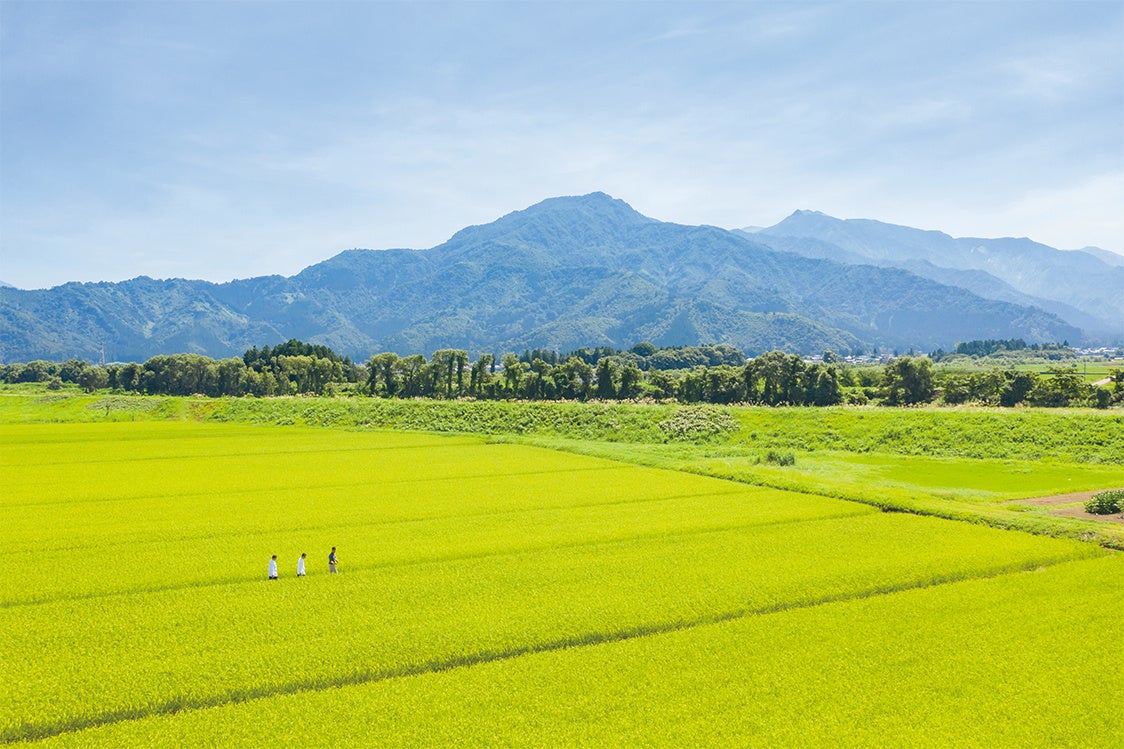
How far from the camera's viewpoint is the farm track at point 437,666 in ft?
57.4

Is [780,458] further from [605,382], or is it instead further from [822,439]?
[605,382]

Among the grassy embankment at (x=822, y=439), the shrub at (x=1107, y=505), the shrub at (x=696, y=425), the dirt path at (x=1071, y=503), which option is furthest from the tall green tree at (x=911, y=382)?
the shrub at (x=1107, y=505)

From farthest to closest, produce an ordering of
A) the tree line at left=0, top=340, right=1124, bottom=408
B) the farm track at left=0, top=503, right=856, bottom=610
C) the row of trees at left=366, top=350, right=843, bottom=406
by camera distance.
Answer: the row of trees at left=366, top=350, right=843, bottom=406 → the tree line at left=0, top=340, right=1124, bottom=408 → the farm track at left=0, top=503, right=856, bottom=610

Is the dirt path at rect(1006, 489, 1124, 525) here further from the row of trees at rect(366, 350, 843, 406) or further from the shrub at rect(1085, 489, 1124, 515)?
the row of trees at rect(366, 350, 843, 406)

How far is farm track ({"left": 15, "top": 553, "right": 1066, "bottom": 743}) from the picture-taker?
57.4 feet

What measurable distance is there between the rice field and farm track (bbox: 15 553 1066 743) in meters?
0.07

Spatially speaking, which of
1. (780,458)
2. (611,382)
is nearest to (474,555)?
(780,458)

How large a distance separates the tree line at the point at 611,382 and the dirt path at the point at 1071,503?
6399 cm

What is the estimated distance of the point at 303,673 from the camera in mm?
20062

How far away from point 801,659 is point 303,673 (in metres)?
15.6

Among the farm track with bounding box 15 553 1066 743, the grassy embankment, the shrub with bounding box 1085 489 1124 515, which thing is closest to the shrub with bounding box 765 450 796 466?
the grassy embankment

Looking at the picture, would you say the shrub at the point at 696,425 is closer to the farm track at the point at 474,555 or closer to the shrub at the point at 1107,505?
the farm track at the point at 474,555

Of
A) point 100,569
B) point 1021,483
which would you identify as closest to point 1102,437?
A: point 1021,483

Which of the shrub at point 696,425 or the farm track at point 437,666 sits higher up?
the shrub at point 696,425
